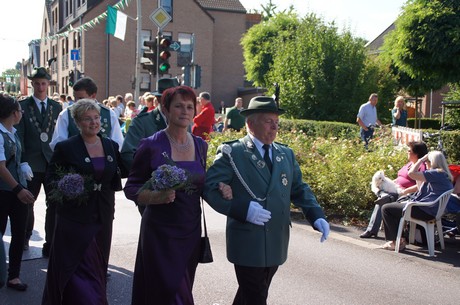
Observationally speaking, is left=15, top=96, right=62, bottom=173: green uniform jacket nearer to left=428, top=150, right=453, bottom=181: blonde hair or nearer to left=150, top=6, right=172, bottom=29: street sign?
left=428, top=150, right=453, bottom=181: blonde hair

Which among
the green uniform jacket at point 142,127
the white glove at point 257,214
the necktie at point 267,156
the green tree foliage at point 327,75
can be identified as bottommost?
the white glove at point 257,214

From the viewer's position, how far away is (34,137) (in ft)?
22.6

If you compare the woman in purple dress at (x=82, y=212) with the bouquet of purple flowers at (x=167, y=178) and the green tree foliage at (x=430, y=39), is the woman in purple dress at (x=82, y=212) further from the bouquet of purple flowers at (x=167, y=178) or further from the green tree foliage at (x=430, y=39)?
the green tree foliage at (x=430, y=39)

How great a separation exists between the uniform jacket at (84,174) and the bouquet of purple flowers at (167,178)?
1059mm

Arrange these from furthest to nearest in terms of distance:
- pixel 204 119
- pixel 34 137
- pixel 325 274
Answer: pixel 204 119, pixel 34 137, pixel 325 274

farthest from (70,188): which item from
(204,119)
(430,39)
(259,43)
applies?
(259,43)

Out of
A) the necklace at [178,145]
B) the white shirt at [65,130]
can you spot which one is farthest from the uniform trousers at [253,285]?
the white shirt at [65,130]

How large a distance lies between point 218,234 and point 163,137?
14.9 ft

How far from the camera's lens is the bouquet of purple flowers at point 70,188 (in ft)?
14.9

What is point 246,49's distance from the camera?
49.1m

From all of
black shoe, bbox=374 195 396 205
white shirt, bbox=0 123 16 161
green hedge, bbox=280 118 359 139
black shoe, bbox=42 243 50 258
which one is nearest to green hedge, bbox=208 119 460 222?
black shoe, bbox=374 195 396 205

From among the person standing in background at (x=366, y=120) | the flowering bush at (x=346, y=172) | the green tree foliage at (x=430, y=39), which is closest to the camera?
the flowering bush at (x=346, y=172)

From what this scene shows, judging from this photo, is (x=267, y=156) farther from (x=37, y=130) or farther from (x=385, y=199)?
(x=385, y=199)

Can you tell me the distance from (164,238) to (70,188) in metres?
0.95
